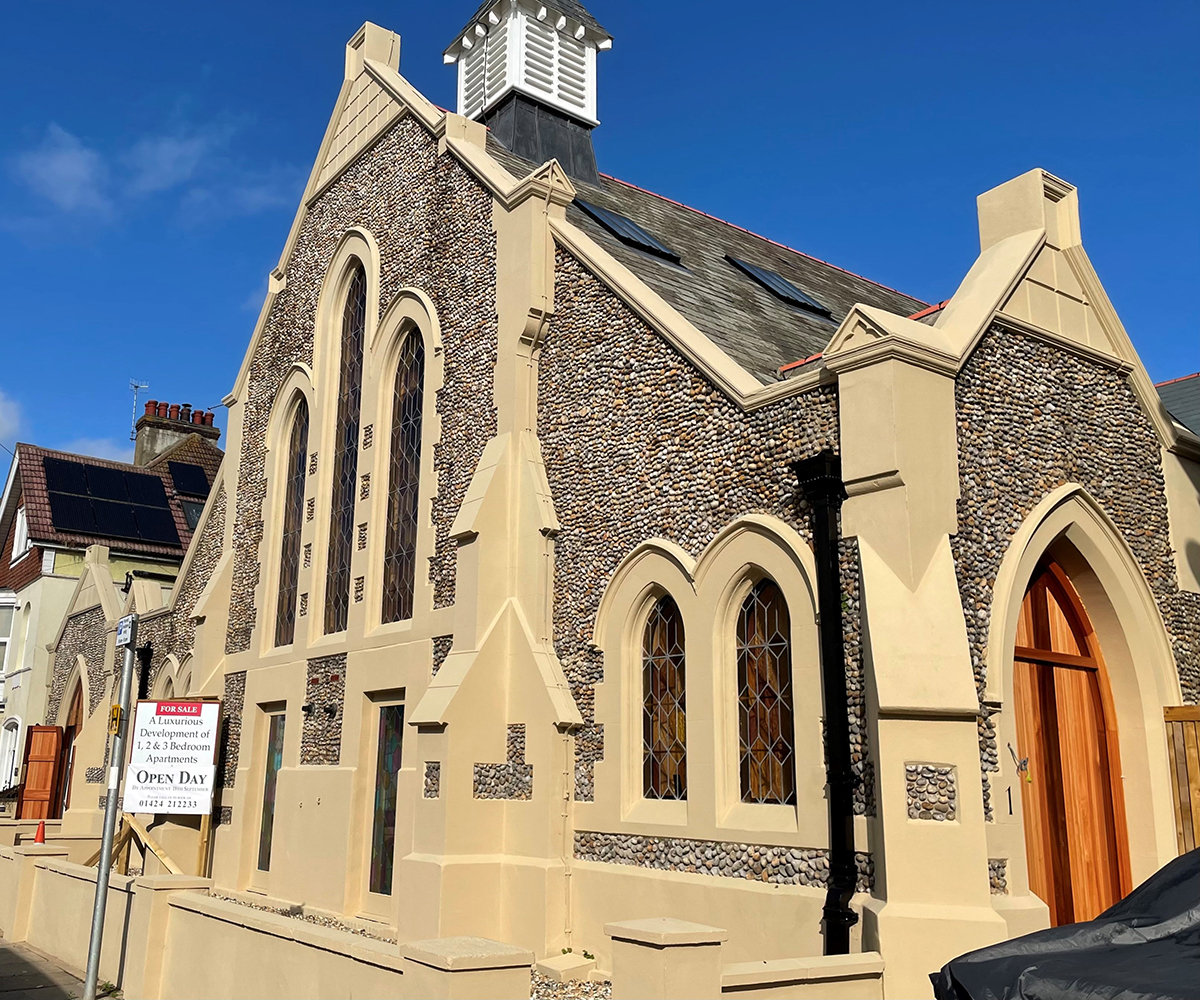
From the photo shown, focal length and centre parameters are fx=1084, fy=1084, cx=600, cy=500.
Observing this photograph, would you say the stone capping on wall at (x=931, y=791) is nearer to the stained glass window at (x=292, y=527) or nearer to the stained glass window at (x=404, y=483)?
the stained glass window at (x=404, y=483)

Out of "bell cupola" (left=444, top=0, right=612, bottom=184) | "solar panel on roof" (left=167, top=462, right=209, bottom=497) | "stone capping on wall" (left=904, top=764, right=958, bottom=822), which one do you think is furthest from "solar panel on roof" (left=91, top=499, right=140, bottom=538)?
"stone capping on wall" (left=904, top=764, right=958, bottom=822)

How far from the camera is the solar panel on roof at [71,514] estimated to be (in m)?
30.1

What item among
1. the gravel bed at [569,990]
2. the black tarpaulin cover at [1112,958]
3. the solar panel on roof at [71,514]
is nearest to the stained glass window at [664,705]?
the gravel bed at [569,990]

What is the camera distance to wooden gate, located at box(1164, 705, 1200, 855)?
34.5 feet

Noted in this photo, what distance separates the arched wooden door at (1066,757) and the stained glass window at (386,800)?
762 centimetres

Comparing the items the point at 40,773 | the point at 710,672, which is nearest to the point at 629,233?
the point at 710,672

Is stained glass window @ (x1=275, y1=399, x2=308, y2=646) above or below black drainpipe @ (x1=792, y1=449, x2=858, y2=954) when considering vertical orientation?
above

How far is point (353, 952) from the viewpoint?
802 cm

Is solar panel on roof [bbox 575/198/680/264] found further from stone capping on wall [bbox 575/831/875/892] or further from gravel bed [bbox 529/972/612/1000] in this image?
gravel bed [bbox 529/972/612/1000]

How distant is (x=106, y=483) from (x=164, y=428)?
20.3 ft

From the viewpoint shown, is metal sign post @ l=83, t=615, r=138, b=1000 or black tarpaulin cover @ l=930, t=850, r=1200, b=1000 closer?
black tarpaulin cover @ l=930, t=850, r=1200, b=1000

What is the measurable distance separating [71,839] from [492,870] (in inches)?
378

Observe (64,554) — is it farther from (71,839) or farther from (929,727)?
(929,727)

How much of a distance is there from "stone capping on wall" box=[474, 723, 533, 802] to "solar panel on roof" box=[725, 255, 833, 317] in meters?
7.66
